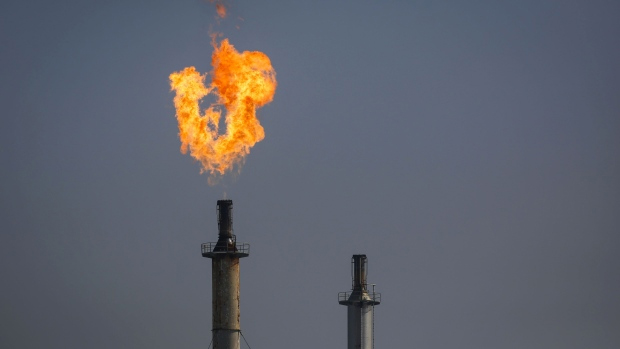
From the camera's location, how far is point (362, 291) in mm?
130625

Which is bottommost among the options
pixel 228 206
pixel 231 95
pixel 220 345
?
pixel 220 345

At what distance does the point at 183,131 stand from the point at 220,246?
8516 mm

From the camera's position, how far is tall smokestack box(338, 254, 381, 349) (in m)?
129

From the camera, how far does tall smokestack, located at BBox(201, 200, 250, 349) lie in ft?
379

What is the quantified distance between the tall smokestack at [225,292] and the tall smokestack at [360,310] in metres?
15.6

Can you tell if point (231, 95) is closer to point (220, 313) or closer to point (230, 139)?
point (230, 139)

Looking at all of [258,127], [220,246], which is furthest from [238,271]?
[258,127]

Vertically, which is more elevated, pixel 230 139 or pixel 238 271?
pixel 230 139

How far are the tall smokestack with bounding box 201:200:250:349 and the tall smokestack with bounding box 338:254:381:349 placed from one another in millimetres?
15581

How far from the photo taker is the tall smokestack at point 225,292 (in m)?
116

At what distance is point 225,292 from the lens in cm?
11588

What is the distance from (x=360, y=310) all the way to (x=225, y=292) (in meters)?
17.0

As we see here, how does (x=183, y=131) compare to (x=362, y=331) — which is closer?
(x=183, y=131)

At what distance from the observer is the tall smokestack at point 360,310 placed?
424ft
